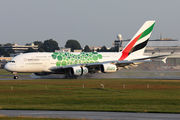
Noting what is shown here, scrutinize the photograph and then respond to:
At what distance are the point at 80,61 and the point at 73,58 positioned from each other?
1616 mm

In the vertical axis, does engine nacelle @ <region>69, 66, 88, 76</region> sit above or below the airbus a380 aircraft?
below

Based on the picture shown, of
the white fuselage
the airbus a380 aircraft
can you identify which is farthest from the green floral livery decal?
the white fuselage

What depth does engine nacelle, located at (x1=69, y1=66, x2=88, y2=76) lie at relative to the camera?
61250 mm

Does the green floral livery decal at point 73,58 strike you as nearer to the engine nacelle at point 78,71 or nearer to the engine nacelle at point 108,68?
the engine nacelle at point 78,71

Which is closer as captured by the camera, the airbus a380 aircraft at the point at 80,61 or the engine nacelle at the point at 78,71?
the engine nacelle at the point at 78,71

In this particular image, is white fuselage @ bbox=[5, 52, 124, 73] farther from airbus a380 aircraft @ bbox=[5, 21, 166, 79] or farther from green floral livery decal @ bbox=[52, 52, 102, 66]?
green floral livery decal @ bbox=[52, 52, 102, 66]

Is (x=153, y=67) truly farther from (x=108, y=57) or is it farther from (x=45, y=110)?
(x=45, y=110)

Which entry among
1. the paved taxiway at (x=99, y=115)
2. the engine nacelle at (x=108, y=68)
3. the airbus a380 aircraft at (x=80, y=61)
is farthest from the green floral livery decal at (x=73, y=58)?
the paved taxiway at (x=99, y=115)

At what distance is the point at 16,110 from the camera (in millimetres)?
25094

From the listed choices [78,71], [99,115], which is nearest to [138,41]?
[78,71]

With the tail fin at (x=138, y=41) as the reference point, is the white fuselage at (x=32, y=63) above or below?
below

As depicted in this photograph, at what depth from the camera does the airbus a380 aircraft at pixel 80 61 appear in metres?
62.0

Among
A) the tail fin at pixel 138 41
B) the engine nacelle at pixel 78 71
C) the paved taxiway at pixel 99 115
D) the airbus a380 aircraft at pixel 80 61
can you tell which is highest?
the tail fin at pixel 138 41

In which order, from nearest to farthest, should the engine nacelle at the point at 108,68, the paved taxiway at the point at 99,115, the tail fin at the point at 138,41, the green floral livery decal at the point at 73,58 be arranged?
the paved taxiway at the point at 99,115, the engine nacelle at the point at 108,68, the green floral livery decal at the point at 73,58, the tail fin at the point at 138,41
